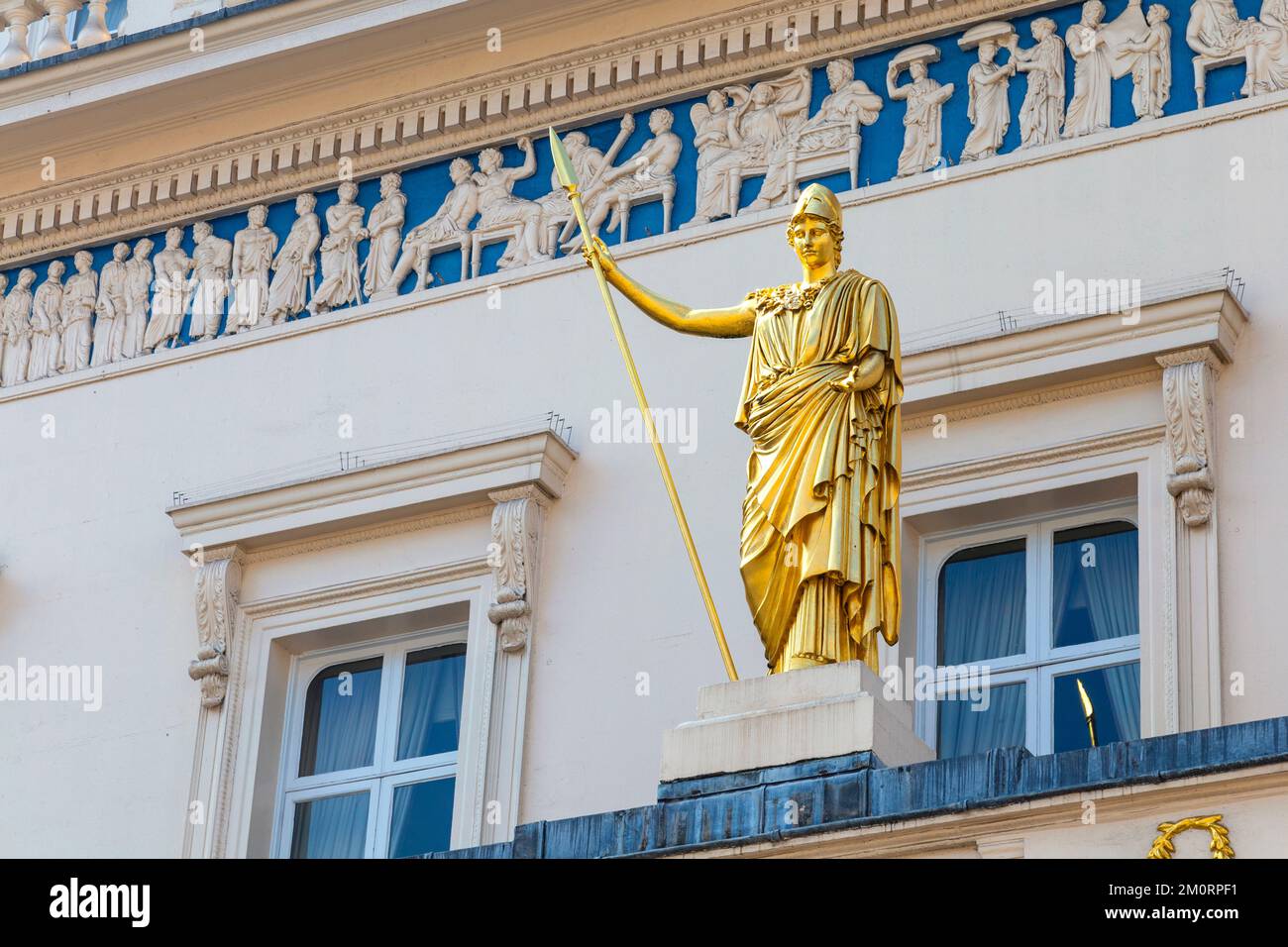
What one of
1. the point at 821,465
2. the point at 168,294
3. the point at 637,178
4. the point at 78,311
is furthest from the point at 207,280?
the point at 821,465

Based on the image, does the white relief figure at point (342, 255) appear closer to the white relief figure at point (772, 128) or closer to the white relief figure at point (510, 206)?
the white relief figure at point (510, 206)

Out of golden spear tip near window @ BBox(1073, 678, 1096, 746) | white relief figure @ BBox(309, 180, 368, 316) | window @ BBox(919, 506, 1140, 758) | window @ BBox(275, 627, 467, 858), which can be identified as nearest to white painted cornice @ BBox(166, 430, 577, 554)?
window @ BBox(275, 627, 467, 858)

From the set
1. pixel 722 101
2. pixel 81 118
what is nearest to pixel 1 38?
pixel 81 118

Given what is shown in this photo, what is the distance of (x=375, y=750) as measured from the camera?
40.8 feet

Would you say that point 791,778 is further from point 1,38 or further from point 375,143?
point 1,38

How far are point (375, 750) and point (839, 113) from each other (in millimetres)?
3139

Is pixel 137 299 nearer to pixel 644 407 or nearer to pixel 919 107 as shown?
pixel 919 107

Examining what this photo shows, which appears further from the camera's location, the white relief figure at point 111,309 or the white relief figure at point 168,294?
the white relief figure at point 111,309

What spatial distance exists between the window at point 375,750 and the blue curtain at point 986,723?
1.96 meters

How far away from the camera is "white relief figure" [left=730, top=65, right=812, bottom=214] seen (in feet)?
41.7

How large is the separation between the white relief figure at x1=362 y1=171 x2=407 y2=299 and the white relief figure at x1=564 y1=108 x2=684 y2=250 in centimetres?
84

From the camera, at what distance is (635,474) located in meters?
12.3

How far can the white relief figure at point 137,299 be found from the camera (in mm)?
13828

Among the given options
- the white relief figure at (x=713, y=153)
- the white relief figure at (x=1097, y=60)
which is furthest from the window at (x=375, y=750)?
the white relief figure at (x=1097, y=60)
